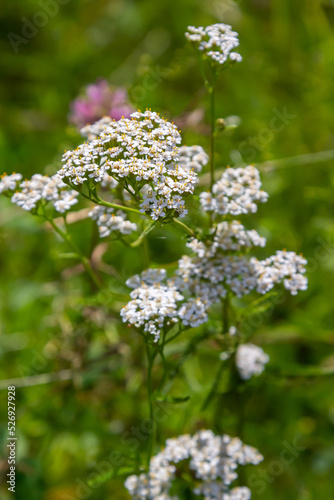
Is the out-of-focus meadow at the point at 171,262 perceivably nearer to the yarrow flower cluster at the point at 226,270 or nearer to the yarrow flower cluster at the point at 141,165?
the yarrow flower cluster at the point at 226,270

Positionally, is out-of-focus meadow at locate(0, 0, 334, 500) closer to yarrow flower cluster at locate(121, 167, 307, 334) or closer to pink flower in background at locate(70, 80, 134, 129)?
pink flower in background at locate(70, 80, 134, 129)

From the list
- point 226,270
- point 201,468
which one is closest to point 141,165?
point 226,270

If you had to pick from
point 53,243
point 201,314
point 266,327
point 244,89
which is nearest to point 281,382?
point 266,327

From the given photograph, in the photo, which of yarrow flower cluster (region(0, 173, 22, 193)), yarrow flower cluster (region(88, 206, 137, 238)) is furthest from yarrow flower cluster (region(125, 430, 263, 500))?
yarrow flower cluster (region(0, 173, 22, 193))

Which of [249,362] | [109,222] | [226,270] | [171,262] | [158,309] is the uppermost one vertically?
[109,222]

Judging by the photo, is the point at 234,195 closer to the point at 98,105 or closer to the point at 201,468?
the point at 201,468

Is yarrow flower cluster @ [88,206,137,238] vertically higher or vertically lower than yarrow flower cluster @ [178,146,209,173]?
lower

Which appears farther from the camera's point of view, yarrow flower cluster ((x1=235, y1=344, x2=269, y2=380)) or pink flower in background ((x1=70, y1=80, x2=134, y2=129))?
pink flower in background ((x1=70, y1=80, x2=134, y2=129))
